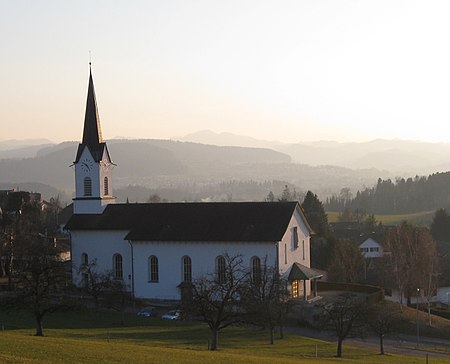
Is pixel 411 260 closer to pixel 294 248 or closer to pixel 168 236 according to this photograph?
pixel 294 248

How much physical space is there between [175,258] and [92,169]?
1182 centimetres

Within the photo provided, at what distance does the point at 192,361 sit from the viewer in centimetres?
2834

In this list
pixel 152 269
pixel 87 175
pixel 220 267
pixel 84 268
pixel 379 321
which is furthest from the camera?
pixel 87 175

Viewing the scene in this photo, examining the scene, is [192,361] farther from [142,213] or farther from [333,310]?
[142,213]

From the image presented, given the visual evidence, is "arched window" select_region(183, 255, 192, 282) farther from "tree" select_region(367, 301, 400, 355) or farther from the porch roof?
"tree" select_region(367, 301, 400, 355)

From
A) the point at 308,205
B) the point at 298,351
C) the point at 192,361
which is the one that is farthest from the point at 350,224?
the point at 192,361

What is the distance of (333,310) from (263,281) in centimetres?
774

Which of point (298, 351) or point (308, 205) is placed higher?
point (308, 205)

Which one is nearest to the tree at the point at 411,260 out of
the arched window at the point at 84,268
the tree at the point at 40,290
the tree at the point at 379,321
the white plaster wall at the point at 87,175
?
the tree at the point at 379,321

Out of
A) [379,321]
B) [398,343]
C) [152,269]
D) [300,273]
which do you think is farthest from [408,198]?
[379,321]

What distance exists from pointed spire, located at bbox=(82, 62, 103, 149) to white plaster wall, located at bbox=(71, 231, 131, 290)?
804 centimetres

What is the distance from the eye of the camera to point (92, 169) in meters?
62.5

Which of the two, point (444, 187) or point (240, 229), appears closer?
point (240, 229)

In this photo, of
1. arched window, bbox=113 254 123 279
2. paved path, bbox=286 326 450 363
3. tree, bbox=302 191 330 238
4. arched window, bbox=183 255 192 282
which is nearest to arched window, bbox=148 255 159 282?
arched window, bbox=183 255 192 282
